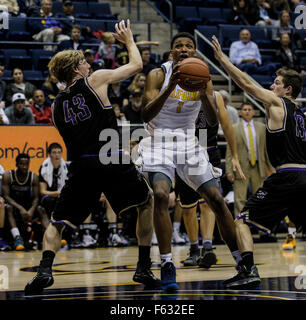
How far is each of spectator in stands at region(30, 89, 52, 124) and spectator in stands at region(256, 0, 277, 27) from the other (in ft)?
21.1

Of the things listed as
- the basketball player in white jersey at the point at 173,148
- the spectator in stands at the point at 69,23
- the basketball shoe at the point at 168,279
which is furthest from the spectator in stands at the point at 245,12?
the basketball shoe at the point at 168,279

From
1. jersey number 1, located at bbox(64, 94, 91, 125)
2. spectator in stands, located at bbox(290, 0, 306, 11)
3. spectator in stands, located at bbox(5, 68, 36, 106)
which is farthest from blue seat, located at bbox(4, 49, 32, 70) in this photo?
spectator in stands, located at bbox(290, 0, 306, 11)

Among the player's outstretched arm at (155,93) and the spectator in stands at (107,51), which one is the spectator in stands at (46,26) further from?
the player's outstretched arm at (155,93)

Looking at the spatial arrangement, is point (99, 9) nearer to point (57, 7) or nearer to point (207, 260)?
point (57, 7)

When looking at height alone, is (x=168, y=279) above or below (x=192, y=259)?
below

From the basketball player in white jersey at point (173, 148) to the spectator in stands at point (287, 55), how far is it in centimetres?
833

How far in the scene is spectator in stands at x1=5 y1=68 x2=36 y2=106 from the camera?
A: 1072 cm

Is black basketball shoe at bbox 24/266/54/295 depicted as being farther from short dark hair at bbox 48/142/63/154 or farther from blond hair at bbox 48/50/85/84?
short dark hair at bbox 48/142/63/154

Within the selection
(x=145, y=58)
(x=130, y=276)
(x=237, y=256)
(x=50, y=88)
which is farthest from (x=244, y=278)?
(x=145, y=58)

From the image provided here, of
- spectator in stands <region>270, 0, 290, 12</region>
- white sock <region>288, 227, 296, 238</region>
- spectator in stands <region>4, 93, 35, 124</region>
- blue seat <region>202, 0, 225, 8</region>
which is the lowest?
white sock <region>288, 227, 296, 238</region>

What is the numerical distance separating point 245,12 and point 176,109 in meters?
10.2

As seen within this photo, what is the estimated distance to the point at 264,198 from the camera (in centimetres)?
519

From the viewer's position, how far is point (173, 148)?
541cm
